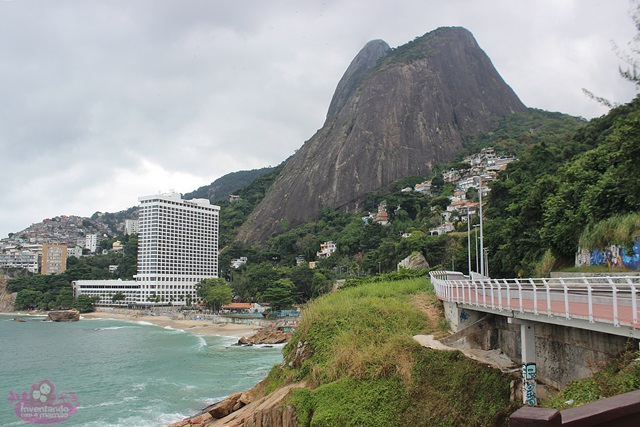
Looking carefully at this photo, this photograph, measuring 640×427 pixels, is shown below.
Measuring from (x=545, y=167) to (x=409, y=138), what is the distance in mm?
75029

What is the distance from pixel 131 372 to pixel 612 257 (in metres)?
30.1

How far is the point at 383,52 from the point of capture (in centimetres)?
17312

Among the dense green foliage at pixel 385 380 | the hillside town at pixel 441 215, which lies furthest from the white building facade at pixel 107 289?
the dense green foliage at pixel 385 380

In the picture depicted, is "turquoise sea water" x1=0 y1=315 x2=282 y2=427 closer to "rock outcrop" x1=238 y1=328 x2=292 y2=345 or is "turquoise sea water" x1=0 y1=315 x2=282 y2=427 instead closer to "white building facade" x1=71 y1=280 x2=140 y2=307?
"rock outcrop" x1=238 y1=328 x2=292 y2=345

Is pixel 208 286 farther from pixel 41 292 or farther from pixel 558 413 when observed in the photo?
pixel 558 413

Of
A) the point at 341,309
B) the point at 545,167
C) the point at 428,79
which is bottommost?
the point at 341,309

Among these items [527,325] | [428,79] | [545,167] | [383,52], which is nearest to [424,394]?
[527,325]

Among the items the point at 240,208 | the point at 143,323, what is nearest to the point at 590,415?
the point at 143,323

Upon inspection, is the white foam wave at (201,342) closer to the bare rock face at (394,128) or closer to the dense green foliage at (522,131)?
the bare rock face at (394,128)

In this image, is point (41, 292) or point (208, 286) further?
point (41, 292)

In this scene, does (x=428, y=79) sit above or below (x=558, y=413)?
above

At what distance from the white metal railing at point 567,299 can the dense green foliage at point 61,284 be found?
9832 centimetres

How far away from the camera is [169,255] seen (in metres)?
112

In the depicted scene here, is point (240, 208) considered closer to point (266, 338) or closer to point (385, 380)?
point (266, 338)
